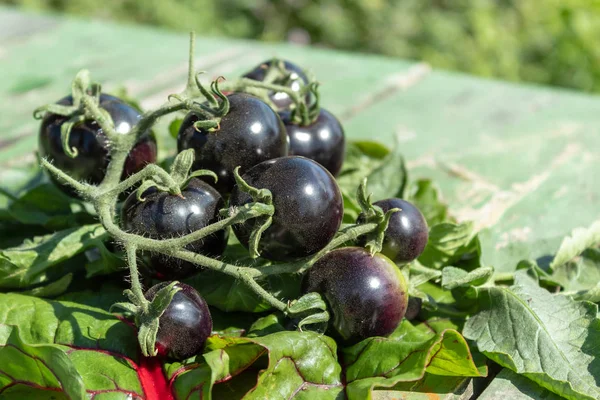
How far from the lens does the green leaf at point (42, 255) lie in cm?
132

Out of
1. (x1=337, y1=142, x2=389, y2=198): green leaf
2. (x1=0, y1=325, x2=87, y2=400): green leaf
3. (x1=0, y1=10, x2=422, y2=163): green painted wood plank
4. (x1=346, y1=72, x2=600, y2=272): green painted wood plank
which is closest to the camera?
(x1=0, y1=325, x2=87, y2=400): green leaf

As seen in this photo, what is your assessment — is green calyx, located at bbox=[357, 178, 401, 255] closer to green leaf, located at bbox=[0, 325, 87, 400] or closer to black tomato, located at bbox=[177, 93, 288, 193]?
black tomato, located at bbox=[177, 93, 288, 193]

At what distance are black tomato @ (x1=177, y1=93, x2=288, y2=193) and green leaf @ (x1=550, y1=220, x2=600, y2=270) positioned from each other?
2.20 feet

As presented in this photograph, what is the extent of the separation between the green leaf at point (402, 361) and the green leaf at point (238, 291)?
164mm

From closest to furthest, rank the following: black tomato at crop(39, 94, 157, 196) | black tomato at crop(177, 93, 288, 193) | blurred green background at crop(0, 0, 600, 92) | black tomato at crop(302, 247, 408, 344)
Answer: black tomato at crop(302, 247, 408, 344), black tomato at crop(177, 93, 288, 193), black tomato at crop(39, 94, 157, 196), blurred green background at crop(0, 0, 600, 92)

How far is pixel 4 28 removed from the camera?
340 cm

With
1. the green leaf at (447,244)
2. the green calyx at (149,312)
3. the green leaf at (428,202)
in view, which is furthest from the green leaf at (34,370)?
the green leaf at (428,202)

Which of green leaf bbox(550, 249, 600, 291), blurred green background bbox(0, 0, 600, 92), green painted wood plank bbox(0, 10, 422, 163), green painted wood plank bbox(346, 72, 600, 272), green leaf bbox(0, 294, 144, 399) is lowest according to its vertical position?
blurred green background bbox(0, 0, 600, 92)

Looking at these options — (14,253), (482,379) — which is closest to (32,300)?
(14,253)

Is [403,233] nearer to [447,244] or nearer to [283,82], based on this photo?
[447,244]

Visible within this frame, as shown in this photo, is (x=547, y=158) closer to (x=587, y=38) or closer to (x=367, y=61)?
(x=367, y=61)

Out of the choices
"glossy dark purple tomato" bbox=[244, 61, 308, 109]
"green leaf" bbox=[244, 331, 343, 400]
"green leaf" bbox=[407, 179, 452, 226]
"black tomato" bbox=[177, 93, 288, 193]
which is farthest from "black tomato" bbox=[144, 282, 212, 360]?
"green leaf" bbox=[407, 179, 452, 226]

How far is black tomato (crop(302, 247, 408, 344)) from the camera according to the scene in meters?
1.16

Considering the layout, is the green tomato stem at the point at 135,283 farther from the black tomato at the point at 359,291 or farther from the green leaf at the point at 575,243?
the green leaf at the point at 575,243
